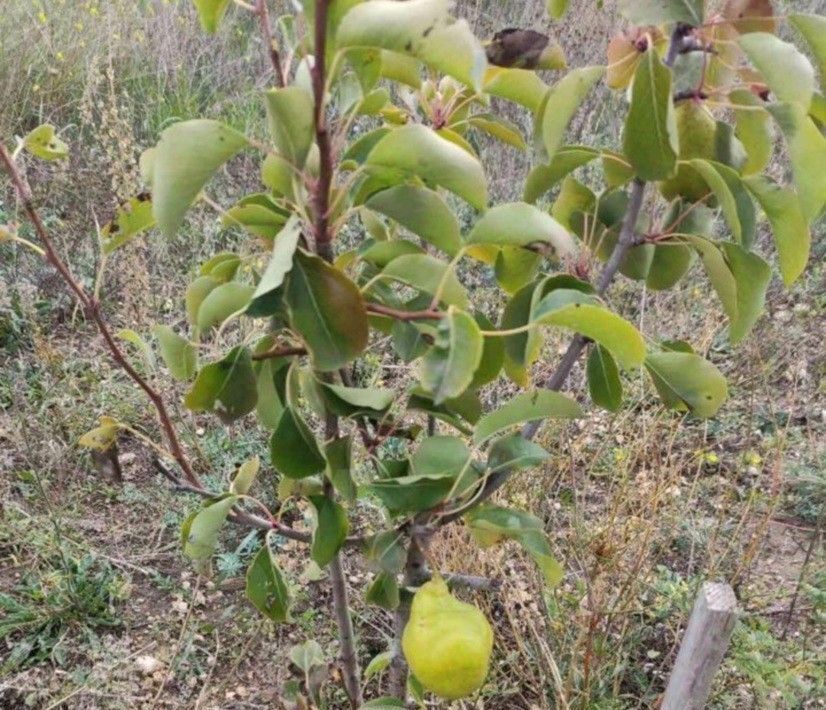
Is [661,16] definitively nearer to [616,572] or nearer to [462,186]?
[462,186]

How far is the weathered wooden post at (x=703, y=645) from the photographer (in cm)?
102

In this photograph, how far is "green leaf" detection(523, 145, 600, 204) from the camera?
729 mm

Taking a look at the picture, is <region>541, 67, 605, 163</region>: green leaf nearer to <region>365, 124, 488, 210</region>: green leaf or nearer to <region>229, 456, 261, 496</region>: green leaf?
<region>365, 124, 488, 210</region>: green leaf

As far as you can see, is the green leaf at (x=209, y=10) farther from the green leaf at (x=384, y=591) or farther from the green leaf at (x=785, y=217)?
the green leaf at (x=384, y=591)

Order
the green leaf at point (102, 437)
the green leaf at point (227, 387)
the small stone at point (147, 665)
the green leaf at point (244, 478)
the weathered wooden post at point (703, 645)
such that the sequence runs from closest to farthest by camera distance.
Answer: the green leaf at point (227, 387), the green leaf at point (102, 437), the green leaf at point (244, 478), the weathered wooden post at point (703, 645), the small stone at point (147, 665)

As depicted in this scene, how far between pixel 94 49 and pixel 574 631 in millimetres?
3640

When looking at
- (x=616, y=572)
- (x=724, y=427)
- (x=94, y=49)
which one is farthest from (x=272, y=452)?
(x=94, y=49)

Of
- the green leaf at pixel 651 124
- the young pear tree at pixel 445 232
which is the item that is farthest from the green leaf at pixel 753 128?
the green leaf at pixel 651 124

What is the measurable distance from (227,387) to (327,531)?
0.19 meters

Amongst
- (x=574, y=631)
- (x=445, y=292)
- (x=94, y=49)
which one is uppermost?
(x=445, y=292)

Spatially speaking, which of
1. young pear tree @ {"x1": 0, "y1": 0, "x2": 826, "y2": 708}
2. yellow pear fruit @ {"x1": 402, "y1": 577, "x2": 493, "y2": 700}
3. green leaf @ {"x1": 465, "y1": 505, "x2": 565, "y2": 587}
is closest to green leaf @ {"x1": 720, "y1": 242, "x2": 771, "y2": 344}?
young pear tree @ {"x1": 0, "y1": 0, "x2": 826, "y2": 708}

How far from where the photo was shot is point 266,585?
87 centimetres

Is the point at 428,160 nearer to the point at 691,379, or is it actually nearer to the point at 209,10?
the point at 209,10

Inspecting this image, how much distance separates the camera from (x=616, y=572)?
176cm
